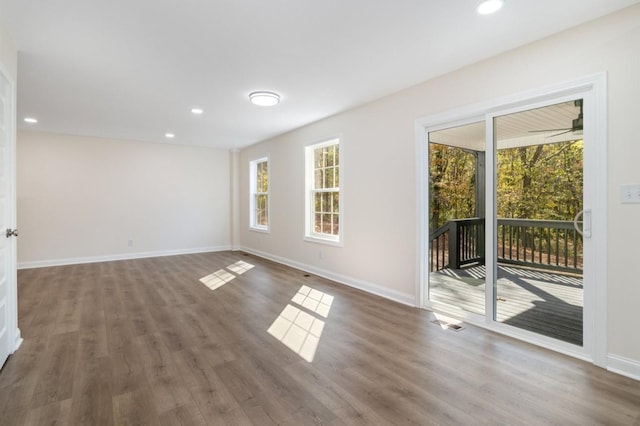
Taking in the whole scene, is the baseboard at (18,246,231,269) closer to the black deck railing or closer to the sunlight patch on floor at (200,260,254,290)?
the sunlight patch on floor at (200,260,254,290)

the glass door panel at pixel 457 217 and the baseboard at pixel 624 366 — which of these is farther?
the glass door panel at pixel 457 217

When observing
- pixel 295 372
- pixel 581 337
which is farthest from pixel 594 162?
pixel 295 372

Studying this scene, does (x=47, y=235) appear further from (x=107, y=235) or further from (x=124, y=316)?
(x=124, y=316)

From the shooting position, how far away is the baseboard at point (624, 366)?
2104 millimetres

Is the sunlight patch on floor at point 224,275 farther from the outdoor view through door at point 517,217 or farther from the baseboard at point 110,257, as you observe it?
the outdoor view through door at point 517,217

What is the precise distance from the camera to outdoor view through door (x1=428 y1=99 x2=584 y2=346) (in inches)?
99.3

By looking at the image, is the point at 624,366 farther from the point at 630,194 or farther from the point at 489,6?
the point at 489,6

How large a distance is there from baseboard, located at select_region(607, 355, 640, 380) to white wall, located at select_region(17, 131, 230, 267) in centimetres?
709

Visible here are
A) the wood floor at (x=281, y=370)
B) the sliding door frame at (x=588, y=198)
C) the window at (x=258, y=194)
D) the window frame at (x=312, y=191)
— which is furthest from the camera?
the window at (x=258, y=194)

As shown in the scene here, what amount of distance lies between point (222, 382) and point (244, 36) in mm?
2547

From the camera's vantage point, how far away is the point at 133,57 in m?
A: 2.86

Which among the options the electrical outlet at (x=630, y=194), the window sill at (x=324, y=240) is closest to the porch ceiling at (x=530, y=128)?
the electrical outlet at (x=630, y=194)

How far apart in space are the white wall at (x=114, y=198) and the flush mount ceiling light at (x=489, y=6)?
6.56 metres

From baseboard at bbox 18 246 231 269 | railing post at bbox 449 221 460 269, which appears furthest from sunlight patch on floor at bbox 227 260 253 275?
railing post at bbox 449 221 460 269
